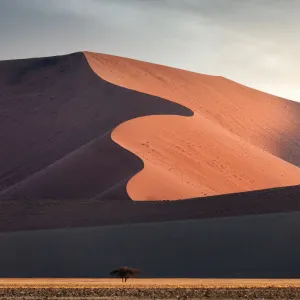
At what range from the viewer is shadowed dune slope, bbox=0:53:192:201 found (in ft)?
212

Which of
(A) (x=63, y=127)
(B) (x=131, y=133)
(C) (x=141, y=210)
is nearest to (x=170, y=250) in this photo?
(C) (x=141, y=210)

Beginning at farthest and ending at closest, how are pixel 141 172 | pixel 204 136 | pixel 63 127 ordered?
pixel 63 127 → pixel 204 136 → pixel 141 172

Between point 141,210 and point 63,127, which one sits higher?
point 63,127

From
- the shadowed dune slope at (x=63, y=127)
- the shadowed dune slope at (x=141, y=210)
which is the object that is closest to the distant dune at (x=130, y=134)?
the shadowed dune slope at (x=63, y=127)

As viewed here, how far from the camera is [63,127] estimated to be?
81.0 meters

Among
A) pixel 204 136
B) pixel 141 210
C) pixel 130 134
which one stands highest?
pixel 204 136

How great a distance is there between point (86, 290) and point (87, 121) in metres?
52.5

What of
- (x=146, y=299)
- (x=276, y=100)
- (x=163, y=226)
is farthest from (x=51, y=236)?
(x=276, y=100)

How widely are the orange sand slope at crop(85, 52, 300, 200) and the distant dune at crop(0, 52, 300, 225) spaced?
0.15 metres

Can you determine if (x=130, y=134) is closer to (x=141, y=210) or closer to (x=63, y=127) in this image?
(x=63, y=127)

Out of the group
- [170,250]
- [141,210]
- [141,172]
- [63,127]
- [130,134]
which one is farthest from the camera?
[63,127]

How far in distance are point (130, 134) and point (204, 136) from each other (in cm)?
889

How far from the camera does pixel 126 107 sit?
81.4 metres

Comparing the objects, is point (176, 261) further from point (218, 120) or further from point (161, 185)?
point (218, 120)
